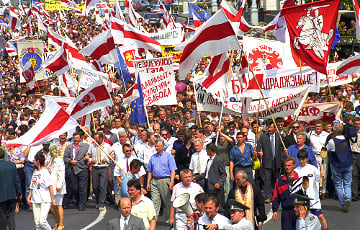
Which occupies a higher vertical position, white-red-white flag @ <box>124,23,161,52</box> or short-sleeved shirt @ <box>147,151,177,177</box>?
white-red-white flag @ <box>124,23,161,52</box>

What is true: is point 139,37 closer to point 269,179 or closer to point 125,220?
point 269,179

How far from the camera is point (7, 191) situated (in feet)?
35.9

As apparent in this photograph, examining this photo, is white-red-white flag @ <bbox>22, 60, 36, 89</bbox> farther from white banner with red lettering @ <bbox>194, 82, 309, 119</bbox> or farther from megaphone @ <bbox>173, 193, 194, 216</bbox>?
megaphone @ <bbox>173, 193, 194, 216</bbox>

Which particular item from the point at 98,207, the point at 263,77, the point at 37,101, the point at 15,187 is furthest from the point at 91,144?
the point at 37,101

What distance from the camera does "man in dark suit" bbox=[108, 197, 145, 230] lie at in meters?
8.09

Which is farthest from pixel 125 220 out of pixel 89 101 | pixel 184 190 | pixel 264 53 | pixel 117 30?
pixel 117 30

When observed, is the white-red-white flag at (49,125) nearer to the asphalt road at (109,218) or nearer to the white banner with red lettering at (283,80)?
the asphalt road at (109,218)

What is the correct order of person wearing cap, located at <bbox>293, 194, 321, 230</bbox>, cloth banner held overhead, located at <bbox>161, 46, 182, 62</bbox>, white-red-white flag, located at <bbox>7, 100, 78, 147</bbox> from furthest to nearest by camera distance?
cloth banner held overhead, located at <bbox>161, 46, 182, 62</bbox> < white-red-white flag, located at <bbox>7, 100, 78, 147</bbox> < person wearing cap, located at <bbox>293, 194, 321, 230</bbox>

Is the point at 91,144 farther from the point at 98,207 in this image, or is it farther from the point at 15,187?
the point at 15,187

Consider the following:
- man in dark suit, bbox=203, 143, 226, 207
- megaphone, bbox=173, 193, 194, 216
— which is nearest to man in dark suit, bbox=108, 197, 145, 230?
megaphone, bbox=173, 193, 194, 216

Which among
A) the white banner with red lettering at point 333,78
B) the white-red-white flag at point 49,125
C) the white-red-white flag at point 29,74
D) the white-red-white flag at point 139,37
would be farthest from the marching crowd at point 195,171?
the white-red-white flag at point 29,74

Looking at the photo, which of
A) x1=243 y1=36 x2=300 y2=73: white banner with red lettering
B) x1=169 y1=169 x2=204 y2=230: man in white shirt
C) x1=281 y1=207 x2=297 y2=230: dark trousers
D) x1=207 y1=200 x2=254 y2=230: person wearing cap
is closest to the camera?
x1=207 y1=200 x2=254 y2=230: person wearing cap

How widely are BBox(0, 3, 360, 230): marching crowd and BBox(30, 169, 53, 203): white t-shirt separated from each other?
0.02 meters

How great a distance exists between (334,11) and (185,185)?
594cm
